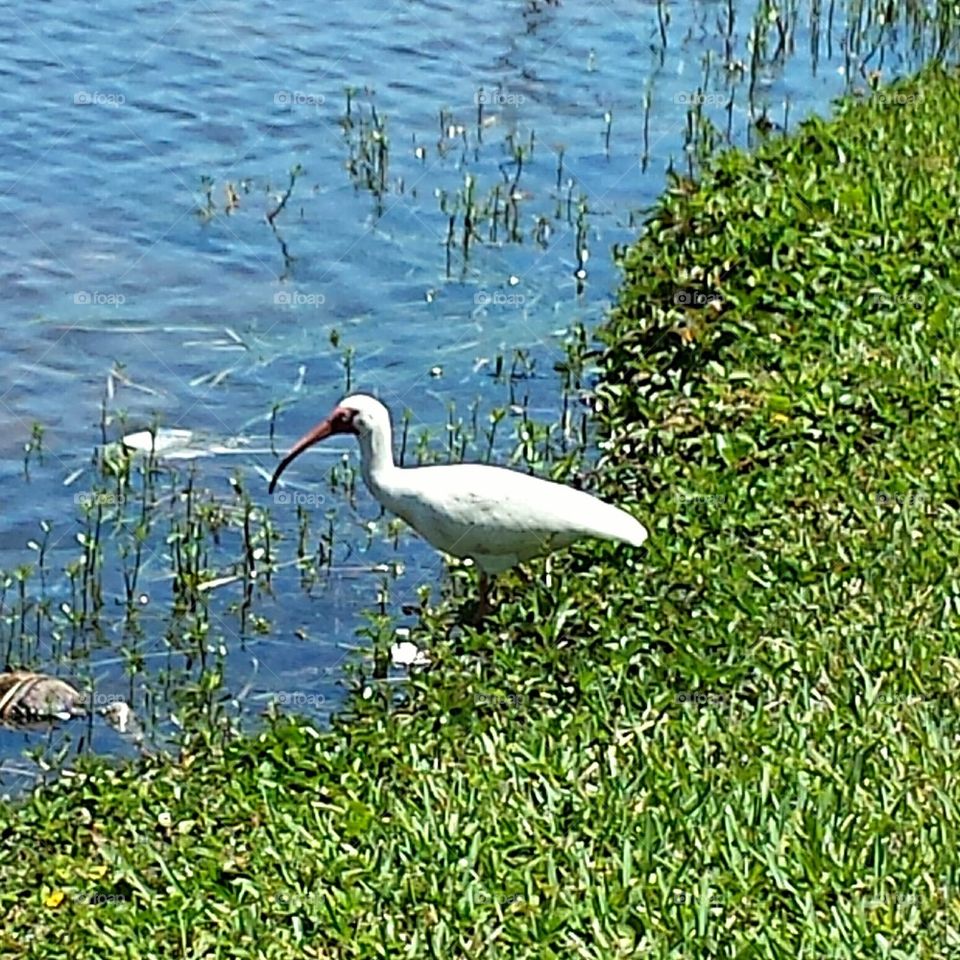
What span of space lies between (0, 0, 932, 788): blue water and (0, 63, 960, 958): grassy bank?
0.93m

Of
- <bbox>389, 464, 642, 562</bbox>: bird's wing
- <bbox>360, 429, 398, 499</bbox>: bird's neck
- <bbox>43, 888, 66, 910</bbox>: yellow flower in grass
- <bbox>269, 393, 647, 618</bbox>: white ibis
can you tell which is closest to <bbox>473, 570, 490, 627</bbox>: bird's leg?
<bbox>269, 393, 647, 618</bbox>: white ibis

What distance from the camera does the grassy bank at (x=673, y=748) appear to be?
501cm

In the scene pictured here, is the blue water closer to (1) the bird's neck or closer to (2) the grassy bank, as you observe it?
(1) the bird's neck

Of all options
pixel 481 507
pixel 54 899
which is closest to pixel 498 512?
pixel 481 507

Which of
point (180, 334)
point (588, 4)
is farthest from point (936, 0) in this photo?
point (180, 334)

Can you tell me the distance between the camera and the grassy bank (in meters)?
5.01

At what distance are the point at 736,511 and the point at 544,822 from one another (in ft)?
6.71

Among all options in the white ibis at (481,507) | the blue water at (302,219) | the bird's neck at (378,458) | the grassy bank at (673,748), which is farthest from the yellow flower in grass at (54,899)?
the bird's neck at (378,458)

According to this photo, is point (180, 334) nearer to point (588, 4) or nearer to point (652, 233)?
point (652, 233)

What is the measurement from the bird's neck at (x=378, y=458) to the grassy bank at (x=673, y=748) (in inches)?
20.1

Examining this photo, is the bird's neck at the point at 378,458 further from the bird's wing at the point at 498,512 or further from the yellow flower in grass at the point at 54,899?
the yellow flower in grass at the point at 54,899

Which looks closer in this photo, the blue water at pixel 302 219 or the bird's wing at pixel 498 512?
the bird's wing at pixel 498 512

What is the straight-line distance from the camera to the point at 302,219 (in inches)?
440

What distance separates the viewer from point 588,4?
1507cm
